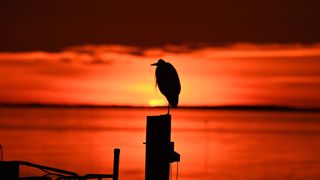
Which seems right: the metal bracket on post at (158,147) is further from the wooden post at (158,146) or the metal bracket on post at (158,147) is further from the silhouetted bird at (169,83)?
the silhouetted bird at (169,83)

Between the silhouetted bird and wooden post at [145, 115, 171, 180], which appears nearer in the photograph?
wooden post at [145, 115, 171, 180]

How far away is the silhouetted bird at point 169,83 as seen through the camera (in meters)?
15.2

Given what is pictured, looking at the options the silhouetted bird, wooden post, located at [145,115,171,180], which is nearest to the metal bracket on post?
wooden post, located at [145,115,171,180]

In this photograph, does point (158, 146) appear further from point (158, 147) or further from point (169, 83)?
point (169, 83)

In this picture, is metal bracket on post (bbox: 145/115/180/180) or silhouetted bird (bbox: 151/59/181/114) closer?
metal bracket on post (bbox: 145/115/180/180)

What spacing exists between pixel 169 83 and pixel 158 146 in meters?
4.29

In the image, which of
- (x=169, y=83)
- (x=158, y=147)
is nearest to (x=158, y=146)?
(x=158, y=147)

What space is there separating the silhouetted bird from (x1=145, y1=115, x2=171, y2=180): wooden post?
3873 mm

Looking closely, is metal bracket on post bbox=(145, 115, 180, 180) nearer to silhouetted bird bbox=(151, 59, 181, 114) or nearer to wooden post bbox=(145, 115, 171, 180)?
wooden post bbox=(145, 115, 171, 180)

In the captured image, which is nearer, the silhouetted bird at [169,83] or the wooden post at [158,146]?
the wooden post at [158,146]

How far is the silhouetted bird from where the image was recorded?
15234mm

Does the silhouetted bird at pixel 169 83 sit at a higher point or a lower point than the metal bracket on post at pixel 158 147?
higher

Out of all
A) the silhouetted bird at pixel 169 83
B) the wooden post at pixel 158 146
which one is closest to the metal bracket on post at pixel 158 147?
the wooden post at pixel 158 146

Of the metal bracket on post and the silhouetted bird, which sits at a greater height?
the silhouetted bird
